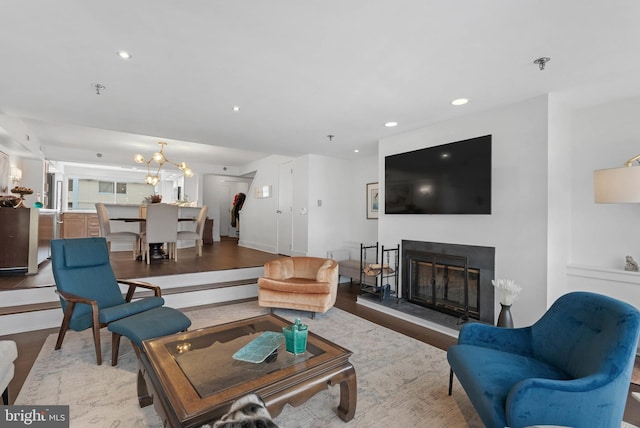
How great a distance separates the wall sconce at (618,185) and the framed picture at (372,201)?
3.53 meters

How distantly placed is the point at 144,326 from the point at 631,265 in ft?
14.8

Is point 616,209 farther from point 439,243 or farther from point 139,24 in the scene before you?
point 139,24

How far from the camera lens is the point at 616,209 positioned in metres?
3.07

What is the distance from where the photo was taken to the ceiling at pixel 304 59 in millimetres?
1830

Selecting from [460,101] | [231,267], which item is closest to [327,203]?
[231,267]

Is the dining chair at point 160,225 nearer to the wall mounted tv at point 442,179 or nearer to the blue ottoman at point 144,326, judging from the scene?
the blue ottoman at point 144,326

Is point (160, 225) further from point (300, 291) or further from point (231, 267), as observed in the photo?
point (300, 291)

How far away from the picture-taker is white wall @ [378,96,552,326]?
118 inches

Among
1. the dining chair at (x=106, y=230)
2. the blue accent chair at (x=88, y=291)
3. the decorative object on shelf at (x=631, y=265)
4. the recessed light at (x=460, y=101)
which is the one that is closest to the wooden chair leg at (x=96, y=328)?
the blue accent chair at (x=88, y=291)

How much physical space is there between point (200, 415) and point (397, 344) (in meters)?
2.22

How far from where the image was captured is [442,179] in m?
3.76

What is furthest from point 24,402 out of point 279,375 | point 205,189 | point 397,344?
point 205,189

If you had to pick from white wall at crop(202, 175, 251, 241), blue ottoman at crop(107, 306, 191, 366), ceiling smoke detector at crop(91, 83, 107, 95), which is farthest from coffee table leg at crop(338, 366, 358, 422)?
white wall at crop(202, 175, 251, 241)

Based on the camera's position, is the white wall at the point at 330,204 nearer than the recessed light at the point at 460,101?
No
